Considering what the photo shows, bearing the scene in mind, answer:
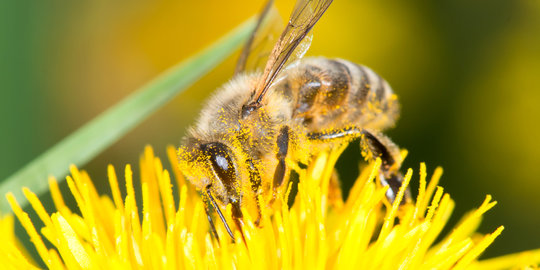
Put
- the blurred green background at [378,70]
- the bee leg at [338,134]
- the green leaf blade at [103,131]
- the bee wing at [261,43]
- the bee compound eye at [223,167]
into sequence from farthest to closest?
the blurred green background at [378,70] < the bee wing at [261,43] < the bee leg at [338,134] < the green leaf blade at [103,131] < the bee compound eye at [223,167]

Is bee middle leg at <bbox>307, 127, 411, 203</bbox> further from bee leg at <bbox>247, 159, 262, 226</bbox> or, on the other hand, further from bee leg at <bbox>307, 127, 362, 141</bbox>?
bee leg at <bbox>247, 159, 262, 226</bbox>

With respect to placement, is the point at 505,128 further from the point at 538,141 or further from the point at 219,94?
the point at 219,94

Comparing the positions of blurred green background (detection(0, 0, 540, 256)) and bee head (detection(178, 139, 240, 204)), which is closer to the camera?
bee head (detection(178, 139, 240, 204))

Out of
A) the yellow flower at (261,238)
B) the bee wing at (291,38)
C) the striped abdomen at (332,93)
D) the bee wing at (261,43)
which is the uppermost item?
the bee wing at (261,43)

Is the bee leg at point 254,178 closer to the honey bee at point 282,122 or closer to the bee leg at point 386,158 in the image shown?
the honey bee at point 282,122

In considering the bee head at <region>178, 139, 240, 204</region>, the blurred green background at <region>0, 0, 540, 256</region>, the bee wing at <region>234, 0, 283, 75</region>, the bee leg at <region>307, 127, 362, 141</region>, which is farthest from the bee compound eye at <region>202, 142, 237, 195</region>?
the blurred green background at <region>0, 0, 540, 256</region>

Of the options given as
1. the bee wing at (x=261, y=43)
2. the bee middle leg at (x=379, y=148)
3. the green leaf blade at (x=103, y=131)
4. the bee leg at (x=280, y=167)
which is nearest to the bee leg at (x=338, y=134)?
the bee middle leg at (x=379, y=148)

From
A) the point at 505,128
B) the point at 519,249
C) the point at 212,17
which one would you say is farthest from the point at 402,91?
Result: the point at 212,17

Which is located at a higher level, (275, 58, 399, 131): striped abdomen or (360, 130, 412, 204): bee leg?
(275, 58, 399, 131): striped abdomen
